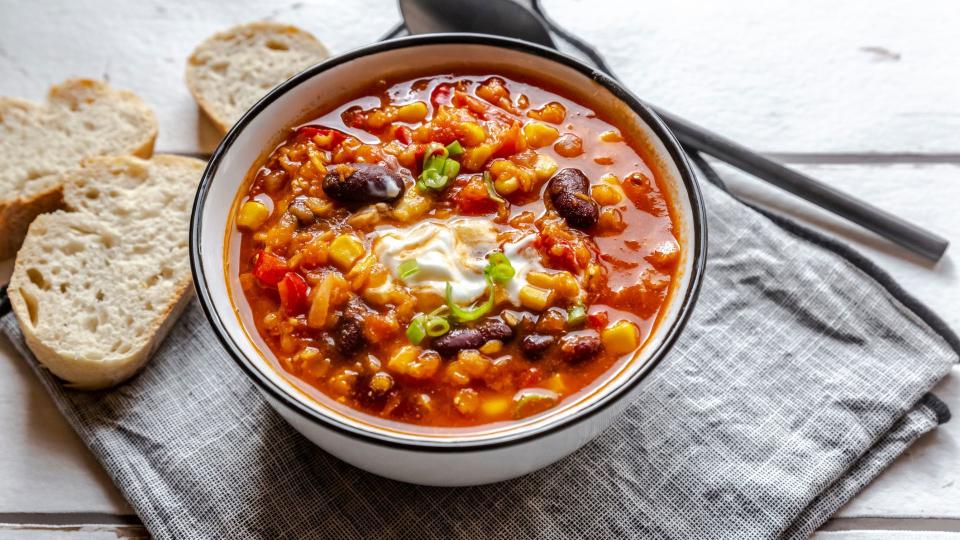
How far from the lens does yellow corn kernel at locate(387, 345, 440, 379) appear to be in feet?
9.30

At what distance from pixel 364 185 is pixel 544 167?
63cm

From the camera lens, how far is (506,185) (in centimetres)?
317

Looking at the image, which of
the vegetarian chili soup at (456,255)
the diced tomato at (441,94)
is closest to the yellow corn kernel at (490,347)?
the vegetarian chili soup at (456,255)

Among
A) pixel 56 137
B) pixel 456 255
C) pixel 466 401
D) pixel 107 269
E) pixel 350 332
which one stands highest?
pixel 456 255

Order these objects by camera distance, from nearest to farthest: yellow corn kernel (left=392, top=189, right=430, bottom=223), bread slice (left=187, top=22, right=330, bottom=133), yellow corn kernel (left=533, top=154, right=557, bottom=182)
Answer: yellow corn kernel (left=392, top=189, right=430, bottom=223)
yellow corn kernel (left=533, top=154, right=557, bottom=182)
bread slice (left=187, top=22, right=330, bottom=133)

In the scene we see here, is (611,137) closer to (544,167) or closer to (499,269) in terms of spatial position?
(544,167)

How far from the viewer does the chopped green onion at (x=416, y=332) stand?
2865mm

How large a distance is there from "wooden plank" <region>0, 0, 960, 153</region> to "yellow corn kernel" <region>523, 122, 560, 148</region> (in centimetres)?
117

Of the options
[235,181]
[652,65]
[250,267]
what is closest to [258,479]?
[250,267]

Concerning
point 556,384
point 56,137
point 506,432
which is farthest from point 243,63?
point 506,432

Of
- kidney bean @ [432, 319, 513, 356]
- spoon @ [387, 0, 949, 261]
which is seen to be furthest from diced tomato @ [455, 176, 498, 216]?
spoon @ [387, 0, 949, 261]

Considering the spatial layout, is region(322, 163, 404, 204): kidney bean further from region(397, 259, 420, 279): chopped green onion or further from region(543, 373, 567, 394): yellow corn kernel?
region(543, 373, 567, 394): yellow corn kernel

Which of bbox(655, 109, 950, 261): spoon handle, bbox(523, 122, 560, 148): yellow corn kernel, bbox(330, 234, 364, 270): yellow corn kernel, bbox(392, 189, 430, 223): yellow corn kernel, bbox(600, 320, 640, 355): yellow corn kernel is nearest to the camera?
bbox(600, 320, 640, 355): yellow corn kernel

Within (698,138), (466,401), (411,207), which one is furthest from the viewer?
(698,138)
